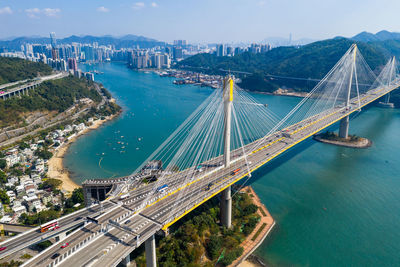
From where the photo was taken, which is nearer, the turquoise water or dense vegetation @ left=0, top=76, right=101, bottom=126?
the turquoise water

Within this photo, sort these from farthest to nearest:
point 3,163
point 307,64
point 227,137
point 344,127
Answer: point 307,64, point 344,127, point 3,163, point 227,137

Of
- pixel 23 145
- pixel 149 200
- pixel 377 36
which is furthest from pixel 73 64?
pixel 377 36

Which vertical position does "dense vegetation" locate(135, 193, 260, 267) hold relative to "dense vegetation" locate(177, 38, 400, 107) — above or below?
below

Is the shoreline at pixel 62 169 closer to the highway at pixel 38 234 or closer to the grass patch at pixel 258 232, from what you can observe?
the highway at pixel 38 234

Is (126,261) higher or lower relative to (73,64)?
lower

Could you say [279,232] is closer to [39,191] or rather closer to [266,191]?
[266,191]

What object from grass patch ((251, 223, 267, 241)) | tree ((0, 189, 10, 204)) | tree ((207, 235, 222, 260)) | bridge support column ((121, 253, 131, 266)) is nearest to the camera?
bridge support column ((121, 253, 131, 266))

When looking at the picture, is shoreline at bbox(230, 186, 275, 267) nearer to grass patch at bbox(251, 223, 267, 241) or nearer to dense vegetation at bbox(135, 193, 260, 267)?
grass patch at bbox(251, 223, 267, 241)

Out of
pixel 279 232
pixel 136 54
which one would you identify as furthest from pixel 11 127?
pixel 136 54

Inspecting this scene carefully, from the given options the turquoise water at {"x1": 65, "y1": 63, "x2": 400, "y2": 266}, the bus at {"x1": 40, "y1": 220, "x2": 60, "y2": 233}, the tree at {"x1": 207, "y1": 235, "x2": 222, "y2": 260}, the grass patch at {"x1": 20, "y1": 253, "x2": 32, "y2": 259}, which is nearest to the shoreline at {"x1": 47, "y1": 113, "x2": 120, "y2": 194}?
the turquoise water at {"x1": 65, "y1": 63, "x2": 400, "y2": 266}

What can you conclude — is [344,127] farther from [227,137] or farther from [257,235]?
[227,137]
